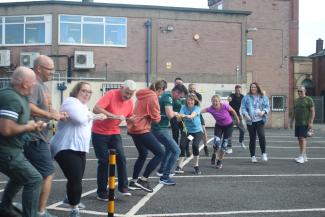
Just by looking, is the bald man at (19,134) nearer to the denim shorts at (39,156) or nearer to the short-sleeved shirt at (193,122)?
the denim shorts at (39,156)

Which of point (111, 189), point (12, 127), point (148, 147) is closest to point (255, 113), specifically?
point (148, 147)

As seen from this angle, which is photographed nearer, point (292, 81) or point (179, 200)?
point (179, 200)

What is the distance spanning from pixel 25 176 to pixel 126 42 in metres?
25.1

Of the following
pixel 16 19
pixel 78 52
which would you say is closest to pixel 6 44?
pixel 16 19

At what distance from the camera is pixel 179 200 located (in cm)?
816

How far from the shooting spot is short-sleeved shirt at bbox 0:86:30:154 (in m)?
5.57

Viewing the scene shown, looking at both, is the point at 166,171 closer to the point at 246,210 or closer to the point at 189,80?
the point at 246,210

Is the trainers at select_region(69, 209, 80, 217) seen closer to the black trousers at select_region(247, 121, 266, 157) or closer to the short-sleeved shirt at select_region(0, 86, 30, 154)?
the short-sleeved shirt at select_region(0, 86, 30, 154)

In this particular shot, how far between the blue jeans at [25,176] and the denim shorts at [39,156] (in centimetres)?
34

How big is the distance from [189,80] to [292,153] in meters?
16.2

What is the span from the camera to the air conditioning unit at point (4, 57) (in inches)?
1148

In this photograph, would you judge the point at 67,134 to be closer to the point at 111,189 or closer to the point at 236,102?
the point at 111,189

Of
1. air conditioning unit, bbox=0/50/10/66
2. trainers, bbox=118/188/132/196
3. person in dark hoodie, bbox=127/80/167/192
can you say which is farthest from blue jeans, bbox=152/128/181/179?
air conditioning unit, bbox=0/50/10/66

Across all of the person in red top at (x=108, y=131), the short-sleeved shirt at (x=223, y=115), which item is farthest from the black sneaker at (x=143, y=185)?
the short-sleeved shirt at (x=223, y=115)
